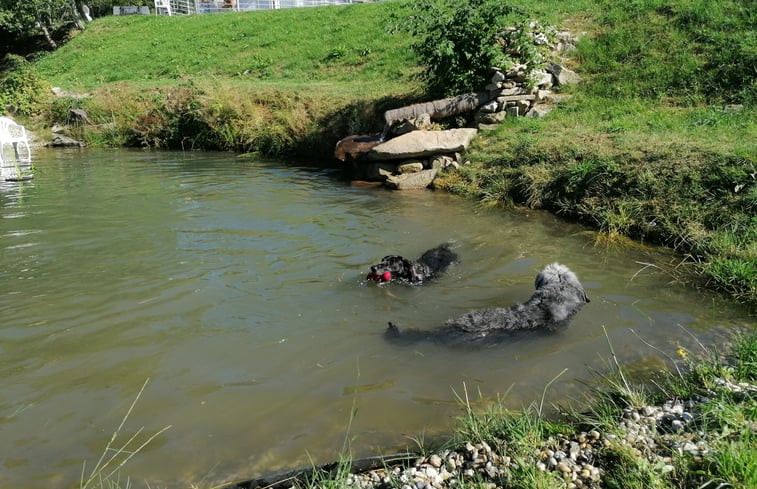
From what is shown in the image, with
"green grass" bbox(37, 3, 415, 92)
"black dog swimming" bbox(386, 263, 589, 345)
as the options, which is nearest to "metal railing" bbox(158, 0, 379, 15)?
"green grass" bbox(37, 3, 415, 92)

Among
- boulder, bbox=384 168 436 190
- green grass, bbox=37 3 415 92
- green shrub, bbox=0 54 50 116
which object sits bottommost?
boulder, bbox=384 168 436 190

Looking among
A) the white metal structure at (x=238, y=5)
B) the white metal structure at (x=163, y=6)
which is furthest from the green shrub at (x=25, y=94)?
the white metal structure at (x=238, y=5)

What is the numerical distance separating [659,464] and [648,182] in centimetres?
617

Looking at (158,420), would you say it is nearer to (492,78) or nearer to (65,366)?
(65,366)

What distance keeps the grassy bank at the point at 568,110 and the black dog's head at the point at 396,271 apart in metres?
3.09

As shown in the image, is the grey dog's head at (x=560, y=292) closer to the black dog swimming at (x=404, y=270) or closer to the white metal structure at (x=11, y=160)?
the black dog swimming at (x=404, y=270)

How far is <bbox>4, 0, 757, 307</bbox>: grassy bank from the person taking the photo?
7602 mm

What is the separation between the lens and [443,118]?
12953 millimetres

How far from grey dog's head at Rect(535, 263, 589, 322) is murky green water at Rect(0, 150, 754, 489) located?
0.17 m

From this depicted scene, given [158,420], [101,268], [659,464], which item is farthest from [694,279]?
[101,268]

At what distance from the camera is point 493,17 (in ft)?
42.7

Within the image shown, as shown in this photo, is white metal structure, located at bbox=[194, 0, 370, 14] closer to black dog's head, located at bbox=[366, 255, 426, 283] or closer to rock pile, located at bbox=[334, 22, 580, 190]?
rock pile, located at bbox=[334, 22, 580, 190]

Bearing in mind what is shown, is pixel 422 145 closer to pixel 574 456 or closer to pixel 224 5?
pixel 574 456

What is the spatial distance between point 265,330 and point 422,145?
7348mm
